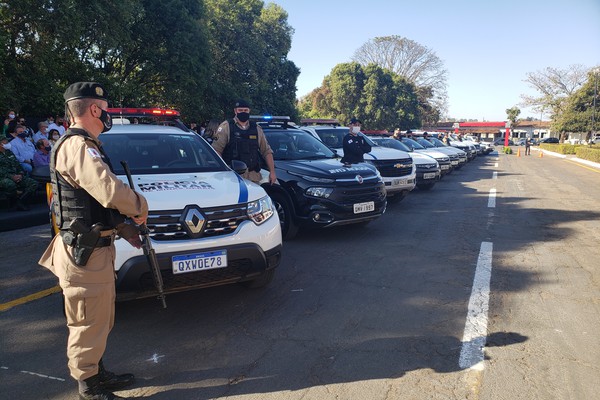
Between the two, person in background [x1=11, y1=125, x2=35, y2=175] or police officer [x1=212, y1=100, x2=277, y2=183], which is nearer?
police officer [x1=212, y1=100, x2=277, y2=183]

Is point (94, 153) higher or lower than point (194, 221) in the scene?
higher

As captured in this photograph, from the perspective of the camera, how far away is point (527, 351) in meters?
3.47

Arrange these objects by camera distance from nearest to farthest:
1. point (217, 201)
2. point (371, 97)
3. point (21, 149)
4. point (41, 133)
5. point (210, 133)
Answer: point (217, 201) < point (21, 149) < point (41, 133) < point (210, 133) < point (371, 97)

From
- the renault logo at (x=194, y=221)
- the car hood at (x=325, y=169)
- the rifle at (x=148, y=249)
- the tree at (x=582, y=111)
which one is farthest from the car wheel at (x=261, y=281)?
the tree at (x=582, y=111)

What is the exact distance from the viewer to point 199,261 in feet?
12.1

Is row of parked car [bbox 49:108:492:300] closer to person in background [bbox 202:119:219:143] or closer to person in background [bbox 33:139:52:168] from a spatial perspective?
person in background [bbox 202:119:219:143]

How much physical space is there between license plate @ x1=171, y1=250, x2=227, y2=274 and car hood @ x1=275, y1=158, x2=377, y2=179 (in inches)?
124

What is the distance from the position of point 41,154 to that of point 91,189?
8.57 metres

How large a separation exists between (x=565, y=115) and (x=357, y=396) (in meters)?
59.3

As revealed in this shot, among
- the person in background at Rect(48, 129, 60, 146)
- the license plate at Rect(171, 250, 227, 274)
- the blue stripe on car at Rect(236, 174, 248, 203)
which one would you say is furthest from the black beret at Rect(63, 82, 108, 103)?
the person in background at Rect(48, 129, 60, 146)

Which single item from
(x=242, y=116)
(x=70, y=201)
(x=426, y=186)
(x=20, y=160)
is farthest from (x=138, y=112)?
(x=426, y=186)

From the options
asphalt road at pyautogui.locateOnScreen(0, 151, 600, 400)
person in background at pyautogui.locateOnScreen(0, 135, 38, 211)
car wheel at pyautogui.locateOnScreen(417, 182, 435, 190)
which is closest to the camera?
asphalt road at pyautogui.locateOnScreen(0, 151, 600, 400)

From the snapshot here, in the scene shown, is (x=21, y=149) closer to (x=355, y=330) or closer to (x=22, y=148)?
(x=22, y=148)

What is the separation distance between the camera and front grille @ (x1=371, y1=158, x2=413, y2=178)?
9969 mm
